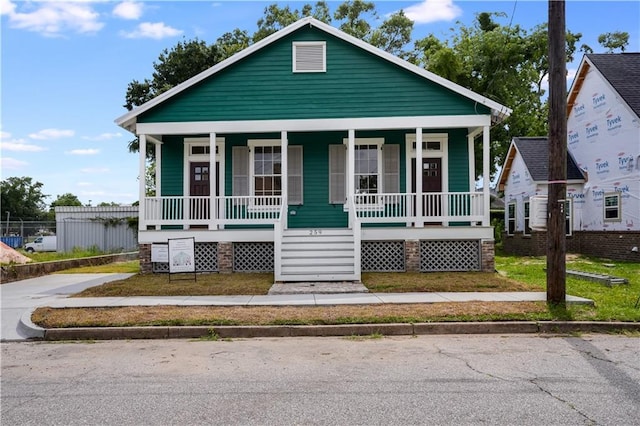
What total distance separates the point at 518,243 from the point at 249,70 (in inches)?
663

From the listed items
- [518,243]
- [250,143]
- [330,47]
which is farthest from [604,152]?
[250,143]

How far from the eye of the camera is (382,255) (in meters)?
14.3

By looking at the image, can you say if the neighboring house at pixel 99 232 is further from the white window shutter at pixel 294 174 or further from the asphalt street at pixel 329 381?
the asphalt street at pixel 329 381

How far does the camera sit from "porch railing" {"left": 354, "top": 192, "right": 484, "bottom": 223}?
14.3 meters

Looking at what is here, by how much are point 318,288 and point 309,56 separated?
7.60m

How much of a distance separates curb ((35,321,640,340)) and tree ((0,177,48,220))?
215 feet

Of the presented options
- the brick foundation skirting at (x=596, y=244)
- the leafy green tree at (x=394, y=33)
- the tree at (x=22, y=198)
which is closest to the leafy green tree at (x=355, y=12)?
the leafy green tree at (x=394, y=33)

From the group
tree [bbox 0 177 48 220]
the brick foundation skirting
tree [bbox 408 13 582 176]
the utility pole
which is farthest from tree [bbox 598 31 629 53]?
tree [bbox 0 177 48 220]

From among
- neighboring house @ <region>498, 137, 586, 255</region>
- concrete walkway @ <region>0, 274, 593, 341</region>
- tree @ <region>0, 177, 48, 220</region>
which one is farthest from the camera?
tree @ <region>0, 177, 48, 220</region>

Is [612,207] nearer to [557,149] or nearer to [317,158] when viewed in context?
[317,158]

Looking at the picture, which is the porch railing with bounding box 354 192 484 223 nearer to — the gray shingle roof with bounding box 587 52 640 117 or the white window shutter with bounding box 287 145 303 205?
the white window shutter with bounding box 287 145 303 205

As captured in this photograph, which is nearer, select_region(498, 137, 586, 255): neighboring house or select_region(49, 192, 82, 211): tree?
select_region(498, 137, 586, 255): neighboring house

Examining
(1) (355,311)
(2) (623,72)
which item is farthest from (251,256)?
(2) (623,72)

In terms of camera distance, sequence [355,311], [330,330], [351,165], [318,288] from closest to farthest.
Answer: [330,330]
[355,311]
[318,288]
[351,165]
